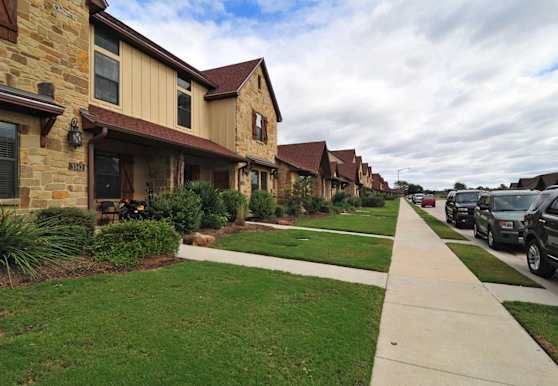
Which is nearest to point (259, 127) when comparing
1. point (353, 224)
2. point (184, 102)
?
point (184, 102)

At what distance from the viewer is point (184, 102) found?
14.3 m

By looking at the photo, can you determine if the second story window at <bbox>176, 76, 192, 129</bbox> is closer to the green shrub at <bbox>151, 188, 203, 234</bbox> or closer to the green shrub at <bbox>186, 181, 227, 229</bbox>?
the green shrub at <bbox>186, 181, 227, 229</bbox>

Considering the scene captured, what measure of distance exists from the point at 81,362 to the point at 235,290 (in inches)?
89.8

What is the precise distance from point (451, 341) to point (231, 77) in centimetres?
1667

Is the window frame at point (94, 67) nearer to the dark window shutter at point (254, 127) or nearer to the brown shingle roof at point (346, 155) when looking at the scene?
the dark window shutter at point (254, 127)

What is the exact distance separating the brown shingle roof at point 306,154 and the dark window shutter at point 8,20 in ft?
67.2

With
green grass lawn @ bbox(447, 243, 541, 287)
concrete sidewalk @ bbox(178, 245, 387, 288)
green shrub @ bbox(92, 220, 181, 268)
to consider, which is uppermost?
green shrub @ bbox(92, 220, 181, 268)

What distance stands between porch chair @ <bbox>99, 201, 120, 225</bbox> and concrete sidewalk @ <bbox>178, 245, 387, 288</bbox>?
164 inches

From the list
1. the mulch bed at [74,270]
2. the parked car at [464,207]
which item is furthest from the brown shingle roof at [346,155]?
the mulch bed at [74,270]

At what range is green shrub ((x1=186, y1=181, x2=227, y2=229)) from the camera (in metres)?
10.6

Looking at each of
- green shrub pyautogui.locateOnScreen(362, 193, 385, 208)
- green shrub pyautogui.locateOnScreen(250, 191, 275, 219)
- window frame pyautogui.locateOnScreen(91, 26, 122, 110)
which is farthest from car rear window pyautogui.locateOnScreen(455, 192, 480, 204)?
green shrub pyautogui.locateOnScreen(362, 193, 385, 208)

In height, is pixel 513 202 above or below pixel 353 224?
above

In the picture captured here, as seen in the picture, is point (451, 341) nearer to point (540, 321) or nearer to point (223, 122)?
point (540, 321)

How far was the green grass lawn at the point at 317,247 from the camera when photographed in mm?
7112
